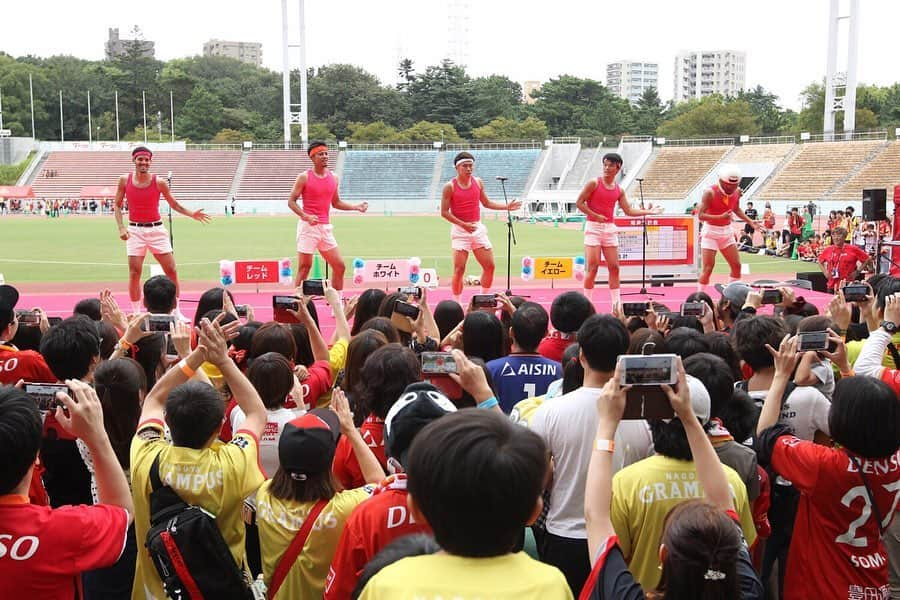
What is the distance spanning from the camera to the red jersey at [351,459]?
3732mm

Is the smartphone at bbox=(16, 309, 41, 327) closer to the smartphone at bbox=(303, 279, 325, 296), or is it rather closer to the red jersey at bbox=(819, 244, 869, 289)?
the smartphone at bbox=(303, 279, 325, 296)

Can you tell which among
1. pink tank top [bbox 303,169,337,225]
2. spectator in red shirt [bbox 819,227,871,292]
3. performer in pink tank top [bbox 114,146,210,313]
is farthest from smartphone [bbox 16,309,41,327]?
spectator in red shirt [bbox 819,227,871,292]

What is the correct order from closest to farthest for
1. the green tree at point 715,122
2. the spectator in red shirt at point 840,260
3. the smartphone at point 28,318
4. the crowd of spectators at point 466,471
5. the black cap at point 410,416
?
the crowd of spectators at point 466,471
the black cap at point 410,416
the smartphone at point 28,318
the spectator in red shirt at point 840,260
the green tree at point 715,122

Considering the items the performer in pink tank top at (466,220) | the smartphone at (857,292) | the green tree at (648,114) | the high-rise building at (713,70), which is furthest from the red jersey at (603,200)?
the high-rise building at (713,70)

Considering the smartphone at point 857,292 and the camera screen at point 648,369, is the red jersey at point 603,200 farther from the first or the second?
the camera screen at point 648,369

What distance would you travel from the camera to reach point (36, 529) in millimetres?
2617

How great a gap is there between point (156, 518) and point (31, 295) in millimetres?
13315

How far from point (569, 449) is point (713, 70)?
199 meters

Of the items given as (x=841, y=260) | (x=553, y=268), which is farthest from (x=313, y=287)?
(x=841, y=260)

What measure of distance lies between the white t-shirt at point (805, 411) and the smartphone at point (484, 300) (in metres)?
3.24

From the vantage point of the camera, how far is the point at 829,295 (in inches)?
629

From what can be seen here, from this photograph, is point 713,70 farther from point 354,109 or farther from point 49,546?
point 49,546

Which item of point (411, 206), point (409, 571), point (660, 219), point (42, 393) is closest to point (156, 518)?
point (42, 393)

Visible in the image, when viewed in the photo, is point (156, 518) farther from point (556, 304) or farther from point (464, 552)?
point (556, 304)
